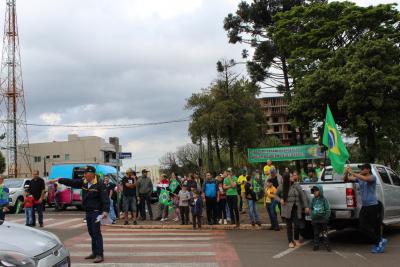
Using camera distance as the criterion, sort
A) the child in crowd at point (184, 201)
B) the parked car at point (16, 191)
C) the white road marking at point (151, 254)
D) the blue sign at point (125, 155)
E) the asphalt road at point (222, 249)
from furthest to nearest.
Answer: the parked car at point (16, 191)
the blue sign at point (125, 155)
the child in crowd at point (184, 201)
the white road marking at point (151, 254)
the asphalt road at point (222, 249)

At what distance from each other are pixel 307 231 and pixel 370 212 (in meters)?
2.41

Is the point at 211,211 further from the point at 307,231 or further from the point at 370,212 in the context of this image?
the point at 370,212

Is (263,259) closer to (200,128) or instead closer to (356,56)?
(356,56)

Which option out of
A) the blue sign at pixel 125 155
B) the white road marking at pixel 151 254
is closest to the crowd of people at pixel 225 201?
the white road marking at pixel 151 254

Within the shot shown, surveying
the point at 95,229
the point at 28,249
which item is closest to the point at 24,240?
the point at 28,249

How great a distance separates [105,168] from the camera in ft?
81.4

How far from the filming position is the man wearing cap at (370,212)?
10.2 meters

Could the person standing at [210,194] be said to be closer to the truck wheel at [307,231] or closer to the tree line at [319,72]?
the truck wheel at [307,231]

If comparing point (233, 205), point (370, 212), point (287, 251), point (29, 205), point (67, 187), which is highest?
point (67, 187)

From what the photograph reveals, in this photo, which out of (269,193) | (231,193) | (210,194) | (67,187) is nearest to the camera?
(269,193)

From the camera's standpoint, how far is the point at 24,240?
563 cm

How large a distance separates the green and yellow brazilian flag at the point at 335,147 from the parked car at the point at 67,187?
13.1 meters

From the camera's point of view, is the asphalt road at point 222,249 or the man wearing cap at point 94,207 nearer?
the asphalt road at point 222,249

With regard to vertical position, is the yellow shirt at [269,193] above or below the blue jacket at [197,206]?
above
